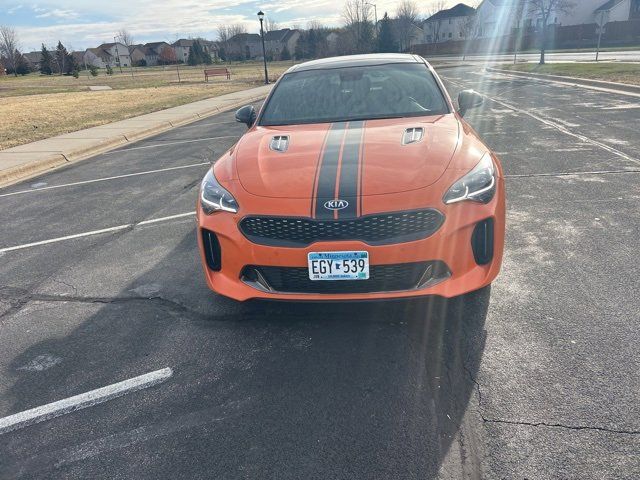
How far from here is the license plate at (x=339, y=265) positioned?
2.82 metres

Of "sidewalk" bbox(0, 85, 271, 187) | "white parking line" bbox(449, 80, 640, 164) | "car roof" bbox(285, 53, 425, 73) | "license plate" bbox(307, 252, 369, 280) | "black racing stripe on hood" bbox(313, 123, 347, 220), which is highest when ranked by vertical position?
"car roof" bbox(285, 53, 425, 73)

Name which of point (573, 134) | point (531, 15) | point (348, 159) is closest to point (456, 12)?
point (531, 15)

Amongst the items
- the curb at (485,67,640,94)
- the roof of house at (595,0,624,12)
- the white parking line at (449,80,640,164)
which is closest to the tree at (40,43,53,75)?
the curb at (485,67,640,94)

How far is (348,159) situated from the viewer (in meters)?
3.26

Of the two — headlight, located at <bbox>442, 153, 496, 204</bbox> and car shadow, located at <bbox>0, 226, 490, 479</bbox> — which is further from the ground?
headlight, located at <bbox>442, 153, 496, 204</bbox>

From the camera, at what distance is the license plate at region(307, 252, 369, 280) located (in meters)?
2.82

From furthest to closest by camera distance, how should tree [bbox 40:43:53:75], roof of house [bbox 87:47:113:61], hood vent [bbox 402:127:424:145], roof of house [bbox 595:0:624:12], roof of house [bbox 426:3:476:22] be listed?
roof of house [bbox 87:47:113:61], roof of house [bbox 426:3:476:22], tree [bbox 40:43:53:75], roof of house [bbox 595:0:624:12], hood vent [bbox 402:127:424:145]

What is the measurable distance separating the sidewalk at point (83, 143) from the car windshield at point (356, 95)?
6356 millimetres

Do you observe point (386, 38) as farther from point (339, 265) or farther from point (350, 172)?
point (339, 265)

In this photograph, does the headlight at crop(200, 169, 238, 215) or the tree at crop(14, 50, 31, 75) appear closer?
the headlight at crop(200, 169, 238, 215)

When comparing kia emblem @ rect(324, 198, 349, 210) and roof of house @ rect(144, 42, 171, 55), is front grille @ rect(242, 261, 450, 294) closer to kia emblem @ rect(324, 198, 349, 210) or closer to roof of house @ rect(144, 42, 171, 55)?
kia emblem @ rect(324, 198, 349, 210)

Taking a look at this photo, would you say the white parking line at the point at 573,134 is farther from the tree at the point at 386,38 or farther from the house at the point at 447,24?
the house at the point at 447,24

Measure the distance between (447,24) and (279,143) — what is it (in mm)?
111377

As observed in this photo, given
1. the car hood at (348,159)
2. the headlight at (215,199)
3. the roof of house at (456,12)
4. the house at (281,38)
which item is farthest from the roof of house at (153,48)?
the headlight at (215,199)
